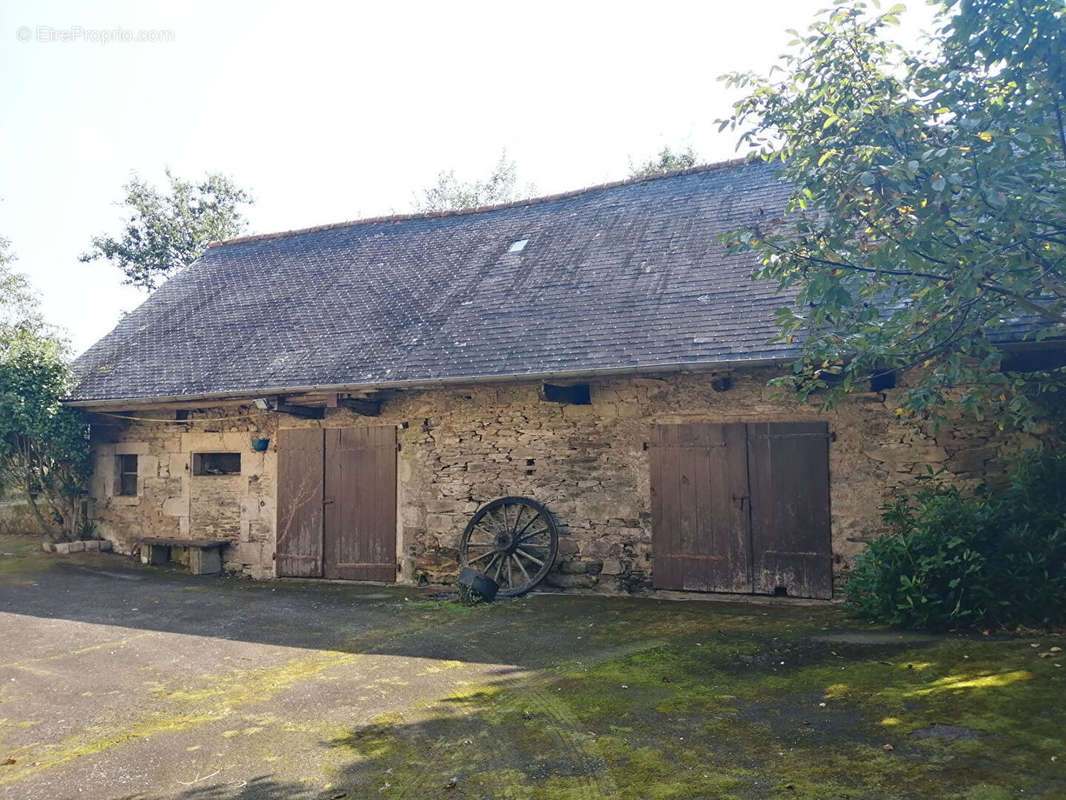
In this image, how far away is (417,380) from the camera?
8.98m

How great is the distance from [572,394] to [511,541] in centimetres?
173

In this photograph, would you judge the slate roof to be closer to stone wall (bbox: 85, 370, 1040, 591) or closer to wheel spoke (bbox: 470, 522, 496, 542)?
stone wall (bbox: 85, 370, 1040, 591)

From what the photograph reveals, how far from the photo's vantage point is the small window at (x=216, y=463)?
36.3 ft

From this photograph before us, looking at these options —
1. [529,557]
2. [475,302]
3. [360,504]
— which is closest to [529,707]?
[529,557]

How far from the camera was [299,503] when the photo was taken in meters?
10.2

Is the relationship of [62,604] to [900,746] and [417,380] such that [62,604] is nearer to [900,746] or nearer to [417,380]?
[417,380]

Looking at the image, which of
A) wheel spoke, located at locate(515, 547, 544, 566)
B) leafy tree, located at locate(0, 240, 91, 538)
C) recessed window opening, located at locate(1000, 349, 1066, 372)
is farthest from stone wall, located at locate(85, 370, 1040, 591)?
leafy tree, located at locate(0, 240, 91, 538)

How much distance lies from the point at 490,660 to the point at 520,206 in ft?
28.6

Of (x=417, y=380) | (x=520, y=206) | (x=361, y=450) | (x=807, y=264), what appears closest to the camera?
(x=807, y=264)

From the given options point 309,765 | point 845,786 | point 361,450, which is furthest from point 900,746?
point 361,450

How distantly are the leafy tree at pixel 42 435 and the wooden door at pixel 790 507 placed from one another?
9.48 metres

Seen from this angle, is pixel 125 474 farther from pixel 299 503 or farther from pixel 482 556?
pixel 482 556

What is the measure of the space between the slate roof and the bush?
6.68ft

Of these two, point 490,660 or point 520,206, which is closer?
point 490,660
